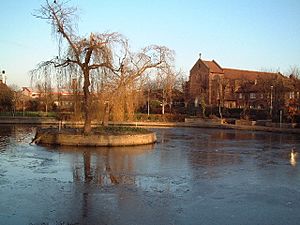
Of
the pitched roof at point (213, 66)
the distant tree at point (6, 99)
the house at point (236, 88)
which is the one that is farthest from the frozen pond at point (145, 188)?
the pitched roof at point (213, 66)

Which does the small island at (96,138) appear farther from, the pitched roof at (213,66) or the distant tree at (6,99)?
the pitched roof at (213,66)

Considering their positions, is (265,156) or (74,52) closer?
(265,156)

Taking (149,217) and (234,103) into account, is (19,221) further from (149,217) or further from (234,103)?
(234,103)

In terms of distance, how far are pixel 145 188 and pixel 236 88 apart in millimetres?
66822

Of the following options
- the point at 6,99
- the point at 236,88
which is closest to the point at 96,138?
the point at 6,99

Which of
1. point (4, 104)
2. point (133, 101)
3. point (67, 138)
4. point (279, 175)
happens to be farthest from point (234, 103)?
point (279, 175)

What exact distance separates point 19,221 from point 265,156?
14.9 metres

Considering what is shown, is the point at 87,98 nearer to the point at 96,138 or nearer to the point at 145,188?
the point at 96,138

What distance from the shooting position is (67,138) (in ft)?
72.3

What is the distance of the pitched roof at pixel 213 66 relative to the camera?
263 ft

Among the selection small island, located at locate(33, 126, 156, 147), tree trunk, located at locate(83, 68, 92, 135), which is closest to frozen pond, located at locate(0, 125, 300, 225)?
small island, located at locate(33, 126, 156, 147)

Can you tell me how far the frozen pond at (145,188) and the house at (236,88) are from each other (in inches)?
1245

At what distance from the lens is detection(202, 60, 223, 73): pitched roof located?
263ft

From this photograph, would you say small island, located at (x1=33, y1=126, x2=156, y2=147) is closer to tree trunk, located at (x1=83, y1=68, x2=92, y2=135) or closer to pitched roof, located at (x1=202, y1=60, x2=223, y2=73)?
tree trunk, located at (x1=83, y1=68, x2=92, y2=135)
